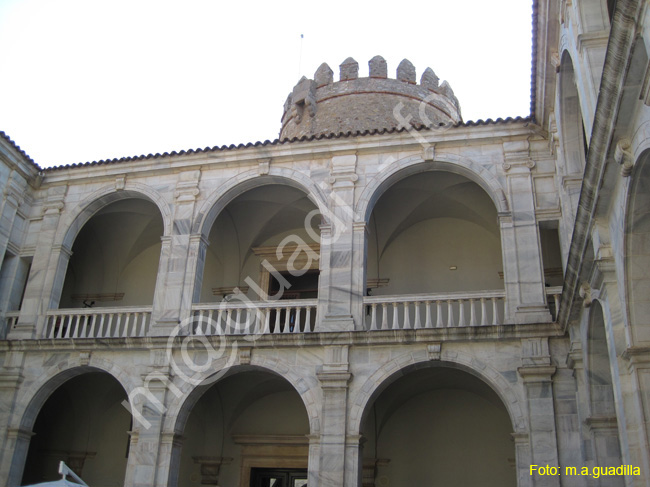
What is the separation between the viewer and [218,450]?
44.3 ft

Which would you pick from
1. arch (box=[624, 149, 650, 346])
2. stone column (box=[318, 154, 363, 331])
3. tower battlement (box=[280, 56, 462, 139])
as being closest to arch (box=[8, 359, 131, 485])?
stone column (box=[318, 154, 363, 331])

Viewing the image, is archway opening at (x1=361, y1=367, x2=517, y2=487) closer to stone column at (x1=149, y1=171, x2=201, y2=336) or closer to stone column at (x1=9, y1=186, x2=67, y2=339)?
stone column at (x1=149, y1=171, x2=201, y2=336)

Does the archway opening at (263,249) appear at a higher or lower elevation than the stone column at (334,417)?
higher

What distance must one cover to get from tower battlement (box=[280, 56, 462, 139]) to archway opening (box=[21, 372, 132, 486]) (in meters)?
8.27

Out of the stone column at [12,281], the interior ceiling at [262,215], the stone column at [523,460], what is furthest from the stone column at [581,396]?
the stone column at [12,281]

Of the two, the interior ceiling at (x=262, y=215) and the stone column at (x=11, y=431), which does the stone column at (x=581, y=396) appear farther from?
the stone column at (x=11, y=431)

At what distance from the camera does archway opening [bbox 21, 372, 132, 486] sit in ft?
45.7

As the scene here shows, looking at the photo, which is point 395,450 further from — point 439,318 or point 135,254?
point 135,254

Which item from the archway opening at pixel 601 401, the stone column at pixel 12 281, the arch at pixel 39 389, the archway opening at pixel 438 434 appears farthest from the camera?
the stone column at pixel 12 281

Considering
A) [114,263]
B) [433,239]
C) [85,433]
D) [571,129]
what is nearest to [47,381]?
[85,433]

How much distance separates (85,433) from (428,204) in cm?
845

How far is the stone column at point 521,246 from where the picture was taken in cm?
1046

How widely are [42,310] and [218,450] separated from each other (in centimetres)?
429

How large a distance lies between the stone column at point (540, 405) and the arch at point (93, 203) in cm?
730
